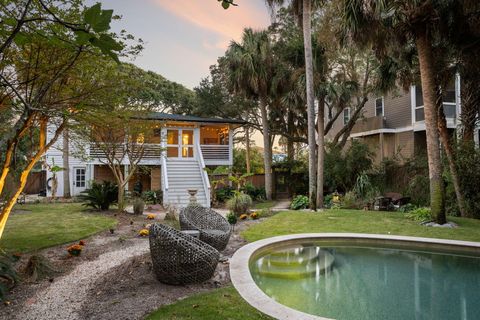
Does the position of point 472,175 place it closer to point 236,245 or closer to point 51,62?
point 236,245

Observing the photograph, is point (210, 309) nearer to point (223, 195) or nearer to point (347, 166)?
point (223, 195)

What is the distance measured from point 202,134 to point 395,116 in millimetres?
13447

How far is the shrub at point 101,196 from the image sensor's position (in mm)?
13109

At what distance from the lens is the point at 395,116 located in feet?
68.3

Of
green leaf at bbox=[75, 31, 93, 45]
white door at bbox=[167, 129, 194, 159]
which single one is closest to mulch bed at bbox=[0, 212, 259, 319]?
green leaf at bbox=[75, 31, 93, 45]

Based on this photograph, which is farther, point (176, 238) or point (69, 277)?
point (69, 277)

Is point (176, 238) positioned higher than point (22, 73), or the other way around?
point (22, 73)

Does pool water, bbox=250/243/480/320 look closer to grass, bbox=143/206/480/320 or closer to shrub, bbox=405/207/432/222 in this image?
grass, bbox=143/206/480/320

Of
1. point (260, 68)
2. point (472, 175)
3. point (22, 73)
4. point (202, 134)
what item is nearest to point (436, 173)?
point (472, 175)

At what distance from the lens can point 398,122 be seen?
811 inches

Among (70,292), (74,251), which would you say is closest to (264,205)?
(74,251)

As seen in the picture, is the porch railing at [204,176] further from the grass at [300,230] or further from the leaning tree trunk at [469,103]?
the leaning tree trunk at [469,103]

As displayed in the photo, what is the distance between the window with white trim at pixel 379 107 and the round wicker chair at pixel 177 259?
64.8 feet

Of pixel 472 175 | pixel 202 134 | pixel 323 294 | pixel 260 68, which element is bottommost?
pixel 323 294
